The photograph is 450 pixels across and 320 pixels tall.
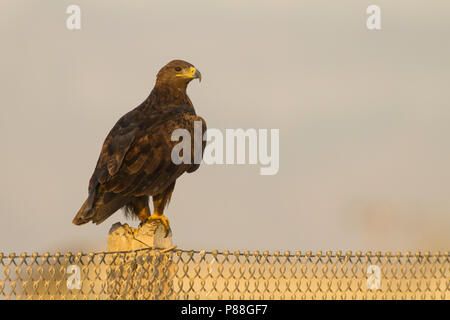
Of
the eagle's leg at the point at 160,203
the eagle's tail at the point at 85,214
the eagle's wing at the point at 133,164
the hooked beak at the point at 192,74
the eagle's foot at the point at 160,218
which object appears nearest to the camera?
the eagle's tail at the point at 85,214

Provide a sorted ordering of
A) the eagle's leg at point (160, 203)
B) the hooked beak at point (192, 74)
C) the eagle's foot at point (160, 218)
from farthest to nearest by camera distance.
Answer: the hooked beak at point (192, 74) → the eagle's leg at point (160, 203) → the eagle's foot at point (160, 218)

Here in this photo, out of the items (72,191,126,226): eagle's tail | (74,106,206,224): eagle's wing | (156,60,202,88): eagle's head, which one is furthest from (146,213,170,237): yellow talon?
(156,60,202,88): eagle's head

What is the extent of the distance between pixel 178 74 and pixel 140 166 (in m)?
2.23

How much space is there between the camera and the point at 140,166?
9484 millimetres

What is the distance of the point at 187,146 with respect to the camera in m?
10.2

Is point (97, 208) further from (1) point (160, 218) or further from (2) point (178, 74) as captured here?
(2) point (178, 74)

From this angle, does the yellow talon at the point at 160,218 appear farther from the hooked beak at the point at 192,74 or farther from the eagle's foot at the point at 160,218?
the hooked beak at the point at 192,74

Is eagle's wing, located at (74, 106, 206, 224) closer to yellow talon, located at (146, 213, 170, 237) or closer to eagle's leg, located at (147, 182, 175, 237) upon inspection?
eagle's leg, located at (147, 182, 175, 237)

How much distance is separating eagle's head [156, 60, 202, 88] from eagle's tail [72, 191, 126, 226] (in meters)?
2.67

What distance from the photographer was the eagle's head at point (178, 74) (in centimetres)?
1125

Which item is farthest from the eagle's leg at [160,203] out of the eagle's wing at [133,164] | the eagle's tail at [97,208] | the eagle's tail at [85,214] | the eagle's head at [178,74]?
the eagle's head at [178,74]

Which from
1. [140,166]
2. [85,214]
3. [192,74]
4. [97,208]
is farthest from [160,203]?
[192,74]

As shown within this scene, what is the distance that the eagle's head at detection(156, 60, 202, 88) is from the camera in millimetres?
11250
